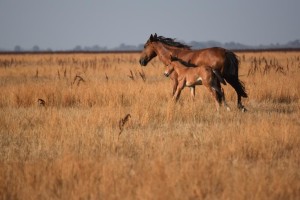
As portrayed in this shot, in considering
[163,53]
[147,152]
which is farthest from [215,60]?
[147,152]

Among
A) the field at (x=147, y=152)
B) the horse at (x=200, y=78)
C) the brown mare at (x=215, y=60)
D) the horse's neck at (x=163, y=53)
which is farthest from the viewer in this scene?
the horse's neck at (x=163, y=53)

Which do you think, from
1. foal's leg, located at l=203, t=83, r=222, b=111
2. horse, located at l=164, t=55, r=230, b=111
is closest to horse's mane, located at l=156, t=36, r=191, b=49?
horse, located at l=164, t=55, r=230, b=111

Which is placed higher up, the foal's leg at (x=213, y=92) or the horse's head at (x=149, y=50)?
the horse's head at (x=149, y=50)

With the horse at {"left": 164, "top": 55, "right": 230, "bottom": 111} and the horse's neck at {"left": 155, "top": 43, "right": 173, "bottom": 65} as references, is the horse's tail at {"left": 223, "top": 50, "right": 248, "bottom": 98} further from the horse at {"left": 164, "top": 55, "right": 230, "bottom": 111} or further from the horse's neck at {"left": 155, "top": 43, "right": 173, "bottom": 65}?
the horse's neck at {"left": 155, "top": 43, "right": 173, "bottom": 65}

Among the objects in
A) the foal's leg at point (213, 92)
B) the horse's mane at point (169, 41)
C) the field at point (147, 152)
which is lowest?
the field at point (147, 152)

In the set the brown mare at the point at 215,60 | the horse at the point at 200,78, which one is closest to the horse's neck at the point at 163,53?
the brown mare at the point at 215,60

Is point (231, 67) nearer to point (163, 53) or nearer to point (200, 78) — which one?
point (200, 78)

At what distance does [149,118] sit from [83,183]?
15.1 ft

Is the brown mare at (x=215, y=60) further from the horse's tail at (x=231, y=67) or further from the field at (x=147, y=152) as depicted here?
the field at (x=147, y=152)

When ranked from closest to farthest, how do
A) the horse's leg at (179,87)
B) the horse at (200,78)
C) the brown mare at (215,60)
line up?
the horse at (200,78) < the horse's leg at (179,87) < the brown mare at (215,60)

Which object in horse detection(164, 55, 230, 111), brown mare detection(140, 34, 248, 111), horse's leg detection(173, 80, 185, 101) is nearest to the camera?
horse detection(164, 55, 230, 111)

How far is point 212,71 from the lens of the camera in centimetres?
998

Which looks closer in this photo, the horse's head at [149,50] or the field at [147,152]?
the field at [147,152]

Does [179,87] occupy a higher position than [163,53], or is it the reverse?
[163,53]
